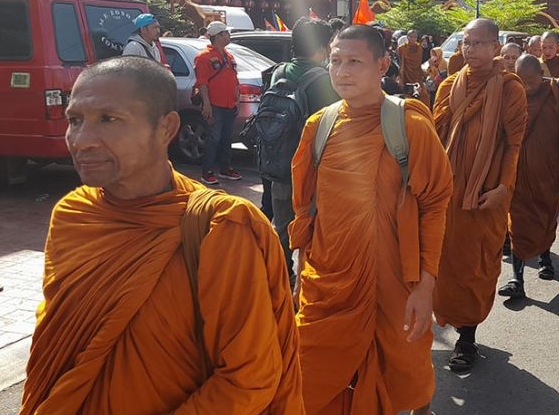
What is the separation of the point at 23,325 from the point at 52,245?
320cm

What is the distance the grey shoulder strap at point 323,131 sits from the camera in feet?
10.9

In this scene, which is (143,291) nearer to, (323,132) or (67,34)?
(323,132)

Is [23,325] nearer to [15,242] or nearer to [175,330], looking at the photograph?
[15,242]

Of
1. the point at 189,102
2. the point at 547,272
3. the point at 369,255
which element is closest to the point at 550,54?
the point at 547,272

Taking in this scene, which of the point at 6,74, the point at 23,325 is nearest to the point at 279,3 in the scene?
the point at 6,74

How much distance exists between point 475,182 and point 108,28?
5747 millimetres

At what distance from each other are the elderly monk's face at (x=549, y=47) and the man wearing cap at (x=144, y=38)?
443 centimetres

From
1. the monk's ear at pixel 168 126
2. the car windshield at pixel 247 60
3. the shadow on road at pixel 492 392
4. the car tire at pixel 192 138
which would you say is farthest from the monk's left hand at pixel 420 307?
the car windshield at pixel 247 60

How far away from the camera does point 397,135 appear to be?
10.2 ft

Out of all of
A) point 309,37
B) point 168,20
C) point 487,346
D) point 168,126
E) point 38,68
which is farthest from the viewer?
point 168,20

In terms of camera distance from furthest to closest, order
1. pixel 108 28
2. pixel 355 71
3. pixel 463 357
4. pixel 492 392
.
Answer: pixel 108 28 → pixel 463 357 → pixel 492 392 → pixel 355 71

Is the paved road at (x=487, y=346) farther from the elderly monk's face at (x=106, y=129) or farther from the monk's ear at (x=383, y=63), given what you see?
the elderly monk's face at (x=106, y=129)

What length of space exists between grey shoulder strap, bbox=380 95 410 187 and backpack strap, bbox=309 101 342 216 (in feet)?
0.86

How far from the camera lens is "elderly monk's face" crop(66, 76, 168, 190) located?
1.80 metres
